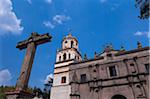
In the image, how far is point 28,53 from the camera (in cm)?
615

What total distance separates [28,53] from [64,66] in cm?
1972

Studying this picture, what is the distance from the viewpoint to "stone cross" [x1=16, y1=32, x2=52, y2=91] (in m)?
5.34

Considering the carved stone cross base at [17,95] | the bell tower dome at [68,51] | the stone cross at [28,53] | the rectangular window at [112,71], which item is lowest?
the carved stone cross base at [17,95]

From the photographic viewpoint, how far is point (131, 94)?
1973 cm

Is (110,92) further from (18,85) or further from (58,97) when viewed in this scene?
(18,85)

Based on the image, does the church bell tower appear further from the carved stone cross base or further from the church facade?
the carved stone cross base

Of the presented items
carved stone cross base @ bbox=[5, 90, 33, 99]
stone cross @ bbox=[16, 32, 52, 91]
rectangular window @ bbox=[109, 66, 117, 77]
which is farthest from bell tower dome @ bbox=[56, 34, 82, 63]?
carved stone cross base @ bbox=[5, 90, 33, 99]

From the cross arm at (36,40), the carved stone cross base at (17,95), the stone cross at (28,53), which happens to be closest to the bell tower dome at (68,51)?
the cross arm at (36,40)

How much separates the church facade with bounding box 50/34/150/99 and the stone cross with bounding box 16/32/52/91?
16.4m

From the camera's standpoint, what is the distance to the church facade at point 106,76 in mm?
20219

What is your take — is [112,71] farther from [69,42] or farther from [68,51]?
[69,42]

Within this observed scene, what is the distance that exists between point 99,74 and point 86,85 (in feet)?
8.22

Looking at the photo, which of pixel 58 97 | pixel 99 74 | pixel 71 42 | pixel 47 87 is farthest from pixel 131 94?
pixel 47 87

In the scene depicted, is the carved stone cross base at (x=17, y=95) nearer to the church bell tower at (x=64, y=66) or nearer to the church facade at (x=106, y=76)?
the church facade at (x=106, y=76)
